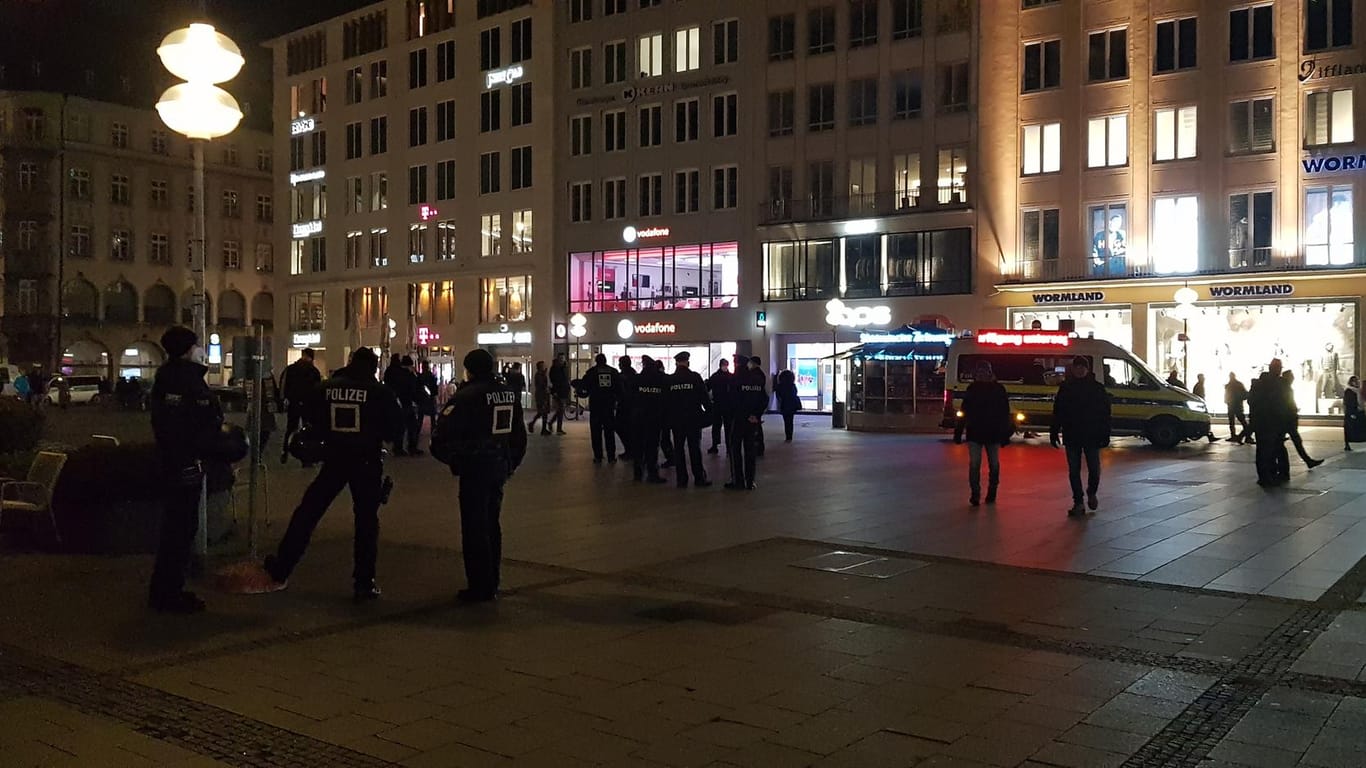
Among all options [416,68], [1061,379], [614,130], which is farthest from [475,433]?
[416,68]

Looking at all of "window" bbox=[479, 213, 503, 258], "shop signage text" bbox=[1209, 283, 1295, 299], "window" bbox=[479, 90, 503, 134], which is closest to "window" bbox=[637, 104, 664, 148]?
"window" bbox=[479, 90, 503, 134]

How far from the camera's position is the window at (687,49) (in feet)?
158

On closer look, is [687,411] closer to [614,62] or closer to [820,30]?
[820,30]

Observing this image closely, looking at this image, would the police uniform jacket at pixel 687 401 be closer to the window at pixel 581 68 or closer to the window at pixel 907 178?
the window at pixel 907 178

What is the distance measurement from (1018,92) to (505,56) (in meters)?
24.2

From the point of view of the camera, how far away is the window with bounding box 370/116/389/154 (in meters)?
59.9

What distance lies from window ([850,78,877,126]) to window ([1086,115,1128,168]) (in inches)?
312

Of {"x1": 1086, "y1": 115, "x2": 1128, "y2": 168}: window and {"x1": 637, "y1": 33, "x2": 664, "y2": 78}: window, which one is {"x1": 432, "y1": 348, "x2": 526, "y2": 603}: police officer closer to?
{"x1": 1086, "y1": 115, "x2": 1128, "y2": 168}: window

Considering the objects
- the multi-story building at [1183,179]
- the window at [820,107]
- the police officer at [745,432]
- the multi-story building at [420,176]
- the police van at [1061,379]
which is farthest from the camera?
the multi-story building at [420,176]

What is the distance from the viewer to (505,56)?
2125 inches

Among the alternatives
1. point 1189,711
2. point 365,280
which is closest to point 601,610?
point 1189,711

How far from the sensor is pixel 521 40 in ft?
175

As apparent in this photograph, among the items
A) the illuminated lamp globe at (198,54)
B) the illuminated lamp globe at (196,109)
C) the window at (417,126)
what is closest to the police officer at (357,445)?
the illuminated lamp globe at (196,109)

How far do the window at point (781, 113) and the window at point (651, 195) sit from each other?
546 centimetres
